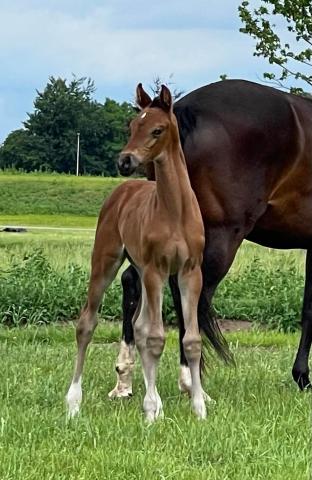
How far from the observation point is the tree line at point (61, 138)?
6341 cm

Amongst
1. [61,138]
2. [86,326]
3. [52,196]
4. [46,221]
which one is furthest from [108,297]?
[61,138]

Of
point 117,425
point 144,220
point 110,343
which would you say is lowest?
point 110,343

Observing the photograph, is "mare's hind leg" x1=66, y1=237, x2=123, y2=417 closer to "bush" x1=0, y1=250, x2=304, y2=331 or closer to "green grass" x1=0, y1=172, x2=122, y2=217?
"bush" x1=0, y1=250, x2=304, y2=331

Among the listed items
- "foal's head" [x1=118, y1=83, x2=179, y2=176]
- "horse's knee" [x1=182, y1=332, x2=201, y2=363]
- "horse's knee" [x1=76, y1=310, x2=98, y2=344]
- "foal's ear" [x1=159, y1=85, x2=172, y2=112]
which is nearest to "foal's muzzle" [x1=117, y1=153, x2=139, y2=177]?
"foal's head" [x1=118, y1=83, x2=179, y2=176]

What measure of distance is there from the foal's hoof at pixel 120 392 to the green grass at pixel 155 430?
6 centimetres

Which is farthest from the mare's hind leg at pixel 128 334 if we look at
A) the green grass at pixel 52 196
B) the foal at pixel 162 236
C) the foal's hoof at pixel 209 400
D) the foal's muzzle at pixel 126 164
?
the green grass at pixel 52 196

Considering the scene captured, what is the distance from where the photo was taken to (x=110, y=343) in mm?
8656

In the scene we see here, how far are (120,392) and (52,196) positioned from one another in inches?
1378

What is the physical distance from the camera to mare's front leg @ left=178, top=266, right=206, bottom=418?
5051 mm

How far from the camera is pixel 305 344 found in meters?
6.46

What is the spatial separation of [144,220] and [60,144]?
194ft

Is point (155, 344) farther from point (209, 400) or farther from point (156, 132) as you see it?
point (156, 132)

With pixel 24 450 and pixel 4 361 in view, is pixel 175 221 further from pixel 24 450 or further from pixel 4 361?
pixel 4 361

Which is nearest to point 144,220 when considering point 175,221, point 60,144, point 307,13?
point 175,221
